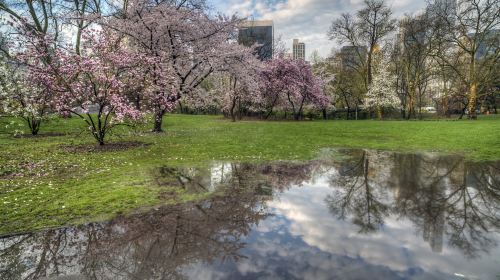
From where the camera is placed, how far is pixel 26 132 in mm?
21719

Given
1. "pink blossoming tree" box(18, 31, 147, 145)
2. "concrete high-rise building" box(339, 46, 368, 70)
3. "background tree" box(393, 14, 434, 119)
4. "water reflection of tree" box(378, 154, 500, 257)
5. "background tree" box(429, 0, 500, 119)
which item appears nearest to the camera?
"water reflection of tree" box(378, 154, 500, 257)

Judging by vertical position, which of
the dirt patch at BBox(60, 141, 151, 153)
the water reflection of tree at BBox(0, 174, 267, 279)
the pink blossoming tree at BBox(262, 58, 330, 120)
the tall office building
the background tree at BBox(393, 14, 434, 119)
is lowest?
the water reflection of tree at BBox(0, 174, 267, 279)

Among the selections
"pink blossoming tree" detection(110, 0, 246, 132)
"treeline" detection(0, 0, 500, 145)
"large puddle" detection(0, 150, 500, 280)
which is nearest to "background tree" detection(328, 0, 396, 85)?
"treeline" detection(0, 0, 500, 145)

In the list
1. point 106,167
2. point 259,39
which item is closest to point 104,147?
point 106,167

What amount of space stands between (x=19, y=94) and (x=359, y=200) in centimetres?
1743

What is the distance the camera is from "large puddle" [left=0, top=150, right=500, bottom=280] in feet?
13.9

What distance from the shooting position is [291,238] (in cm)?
517

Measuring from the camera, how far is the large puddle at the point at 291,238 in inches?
166

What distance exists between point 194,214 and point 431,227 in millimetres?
4036

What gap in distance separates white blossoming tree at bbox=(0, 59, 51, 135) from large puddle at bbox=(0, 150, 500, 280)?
1206 cm

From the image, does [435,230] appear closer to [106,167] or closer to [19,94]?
[106,167]

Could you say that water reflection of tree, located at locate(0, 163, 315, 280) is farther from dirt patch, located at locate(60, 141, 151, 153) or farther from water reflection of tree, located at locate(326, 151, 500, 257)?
dirt patch, located at locate(60, 141, 151, 153)

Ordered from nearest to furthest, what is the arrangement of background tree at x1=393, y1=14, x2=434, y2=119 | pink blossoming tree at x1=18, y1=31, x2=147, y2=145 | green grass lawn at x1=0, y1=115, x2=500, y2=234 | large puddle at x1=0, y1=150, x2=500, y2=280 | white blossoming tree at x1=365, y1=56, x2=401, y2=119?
large puddle at x1=0, y1=150, x2=500, y2=280 → green grass lawn at x1=0, y1=115, x2=500, y2=234 → pink blossoming tree at x1=18, y1=31, x2=147, y2=145 → background tree at x1=393, y1=14, x2=434, y2=119 → white blossoming tree at x1=365, y1=56, x2=401, y2=119

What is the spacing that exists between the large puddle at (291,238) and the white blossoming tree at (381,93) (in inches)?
1513
